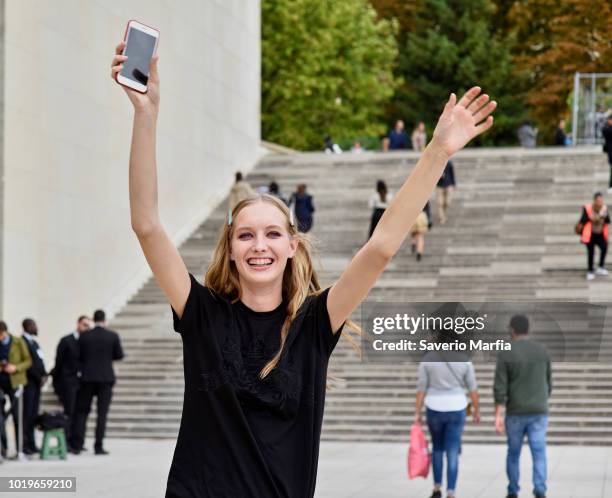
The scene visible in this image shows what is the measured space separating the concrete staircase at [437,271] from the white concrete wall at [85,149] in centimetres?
104

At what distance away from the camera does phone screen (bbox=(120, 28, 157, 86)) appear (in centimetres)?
345

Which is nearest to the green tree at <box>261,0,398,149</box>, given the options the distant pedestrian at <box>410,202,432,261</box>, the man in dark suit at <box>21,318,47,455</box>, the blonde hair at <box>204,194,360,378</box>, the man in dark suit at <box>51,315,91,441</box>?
the distant pedestrian at <box>410,202,432,261</box>

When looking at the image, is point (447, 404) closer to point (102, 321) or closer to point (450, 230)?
point (102, 321)

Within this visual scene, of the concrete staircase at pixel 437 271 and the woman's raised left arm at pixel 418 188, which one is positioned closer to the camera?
the woman's raised left arm at pixel 418 188

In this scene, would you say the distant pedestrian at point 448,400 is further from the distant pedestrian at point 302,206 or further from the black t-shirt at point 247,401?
the distant pedestrian at point 302,206

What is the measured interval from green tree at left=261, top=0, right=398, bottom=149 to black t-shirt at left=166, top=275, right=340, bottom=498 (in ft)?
146

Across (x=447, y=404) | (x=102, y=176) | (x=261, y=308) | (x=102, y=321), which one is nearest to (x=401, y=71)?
(x=102, y=176)

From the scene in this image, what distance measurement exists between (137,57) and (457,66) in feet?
171

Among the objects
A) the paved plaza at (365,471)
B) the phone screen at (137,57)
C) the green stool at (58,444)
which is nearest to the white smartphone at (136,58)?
the phone screen at (137,57)

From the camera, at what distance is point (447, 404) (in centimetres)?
1213

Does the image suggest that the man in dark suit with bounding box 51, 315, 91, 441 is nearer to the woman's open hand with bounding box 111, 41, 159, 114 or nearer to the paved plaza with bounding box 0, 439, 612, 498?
the paved plaza with bounding box 0, 439, 612, 498

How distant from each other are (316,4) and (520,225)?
73.7ft

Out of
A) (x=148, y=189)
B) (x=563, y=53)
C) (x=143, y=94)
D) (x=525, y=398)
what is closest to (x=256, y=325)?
(x=148, y=189)

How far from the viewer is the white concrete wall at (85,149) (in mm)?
21812
